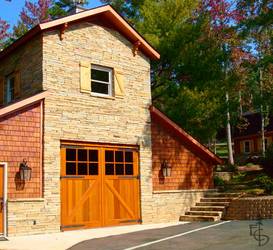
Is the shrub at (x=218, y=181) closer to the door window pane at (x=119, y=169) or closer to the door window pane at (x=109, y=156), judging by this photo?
the door window pane at (x=119, y=169)

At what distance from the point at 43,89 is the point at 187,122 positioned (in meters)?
9.47

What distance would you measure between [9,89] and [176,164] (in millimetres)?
7421

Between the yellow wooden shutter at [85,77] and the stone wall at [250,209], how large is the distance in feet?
23.4

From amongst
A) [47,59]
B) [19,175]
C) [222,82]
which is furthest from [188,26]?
[19,175]

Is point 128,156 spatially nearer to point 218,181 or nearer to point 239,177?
point 218,181

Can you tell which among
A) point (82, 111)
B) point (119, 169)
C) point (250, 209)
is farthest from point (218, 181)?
point (82, 111)

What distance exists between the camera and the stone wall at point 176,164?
19.1 metres

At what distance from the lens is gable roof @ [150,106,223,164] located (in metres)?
19.0

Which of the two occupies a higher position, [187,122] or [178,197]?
[187,122]

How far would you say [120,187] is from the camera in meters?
17.6

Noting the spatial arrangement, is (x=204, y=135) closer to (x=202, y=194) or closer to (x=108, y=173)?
(x=202, y=194)

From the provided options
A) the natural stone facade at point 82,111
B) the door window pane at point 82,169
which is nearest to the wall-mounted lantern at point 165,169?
the natural stone facade at point 82,111

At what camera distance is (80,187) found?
646 inches

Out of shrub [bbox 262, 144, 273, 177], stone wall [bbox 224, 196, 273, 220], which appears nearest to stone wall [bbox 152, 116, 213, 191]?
stone wall [bbox 224, 196, 273, 220]
